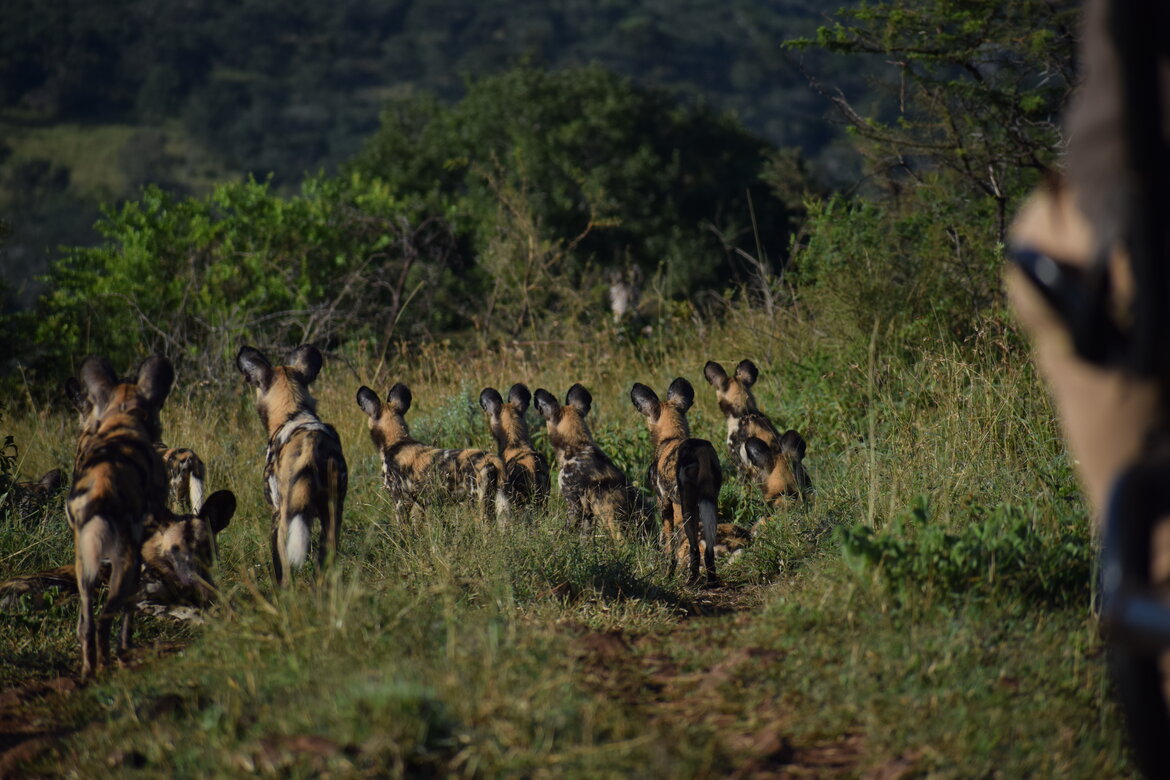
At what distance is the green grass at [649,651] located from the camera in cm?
287

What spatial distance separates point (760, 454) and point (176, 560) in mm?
3201

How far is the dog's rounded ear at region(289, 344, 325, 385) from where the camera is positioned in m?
5.63

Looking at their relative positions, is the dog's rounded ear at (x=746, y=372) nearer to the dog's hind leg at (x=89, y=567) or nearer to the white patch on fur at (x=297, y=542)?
the white patch on fur at (x=297, y=542)

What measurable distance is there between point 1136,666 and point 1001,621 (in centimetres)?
161

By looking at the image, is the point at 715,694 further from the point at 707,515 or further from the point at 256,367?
the point at 256,367

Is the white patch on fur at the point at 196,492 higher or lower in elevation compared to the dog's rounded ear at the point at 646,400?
lower

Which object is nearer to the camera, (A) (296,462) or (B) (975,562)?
(B) (975,562)

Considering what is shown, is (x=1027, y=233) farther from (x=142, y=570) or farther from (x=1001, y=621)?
(x=142, y=570)

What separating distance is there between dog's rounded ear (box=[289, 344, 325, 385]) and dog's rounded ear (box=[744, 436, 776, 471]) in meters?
2.45

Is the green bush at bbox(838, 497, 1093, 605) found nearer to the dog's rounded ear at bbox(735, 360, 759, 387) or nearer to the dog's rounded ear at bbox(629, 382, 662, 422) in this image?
the dog's rounded ear at bbox(629, 382, 662, 422)

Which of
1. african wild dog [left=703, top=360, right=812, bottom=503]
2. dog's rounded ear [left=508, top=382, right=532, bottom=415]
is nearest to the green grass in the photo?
african wild dog [left=703, top=360, right=812, bottom=503]

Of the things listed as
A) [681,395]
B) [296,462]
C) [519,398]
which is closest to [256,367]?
[296,462]

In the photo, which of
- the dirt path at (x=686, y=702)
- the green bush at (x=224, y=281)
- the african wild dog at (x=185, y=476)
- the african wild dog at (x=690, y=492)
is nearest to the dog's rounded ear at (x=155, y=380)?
the dirt path at (x=686, y=702)

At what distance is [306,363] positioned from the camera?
5637 mm
